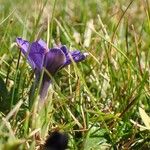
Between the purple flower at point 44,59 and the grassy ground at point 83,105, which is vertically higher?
the purple flower at point 44,59

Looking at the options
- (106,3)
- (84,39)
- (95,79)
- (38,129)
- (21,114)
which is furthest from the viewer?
(106,3)

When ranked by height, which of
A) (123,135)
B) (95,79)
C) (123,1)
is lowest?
(123,135)

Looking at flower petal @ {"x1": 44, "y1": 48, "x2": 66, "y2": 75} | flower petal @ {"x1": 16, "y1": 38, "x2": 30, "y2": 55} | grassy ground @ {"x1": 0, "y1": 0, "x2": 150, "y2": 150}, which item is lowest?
grassy ground @ {"x1": 0, "y1": 0, "x2": 150, "y2": 150}

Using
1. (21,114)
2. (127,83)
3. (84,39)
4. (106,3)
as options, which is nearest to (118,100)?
(127,83)

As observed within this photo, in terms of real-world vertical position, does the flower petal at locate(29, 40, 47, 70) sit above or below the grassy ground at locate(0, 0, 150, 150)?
above

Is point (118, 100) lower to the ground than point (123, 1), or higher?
lower

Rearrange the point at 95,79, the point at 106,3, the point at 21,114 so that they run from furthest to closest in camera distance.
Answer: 1. the point at 106,3
2. the point at 95,79
3. the point at 21,114

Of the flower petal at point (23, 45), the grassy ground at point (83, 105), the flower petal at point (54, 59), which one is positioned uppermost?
the flower petal at point (23, 45)

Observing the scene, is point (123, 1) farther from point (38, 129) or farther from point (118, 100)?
point (38, 129)
